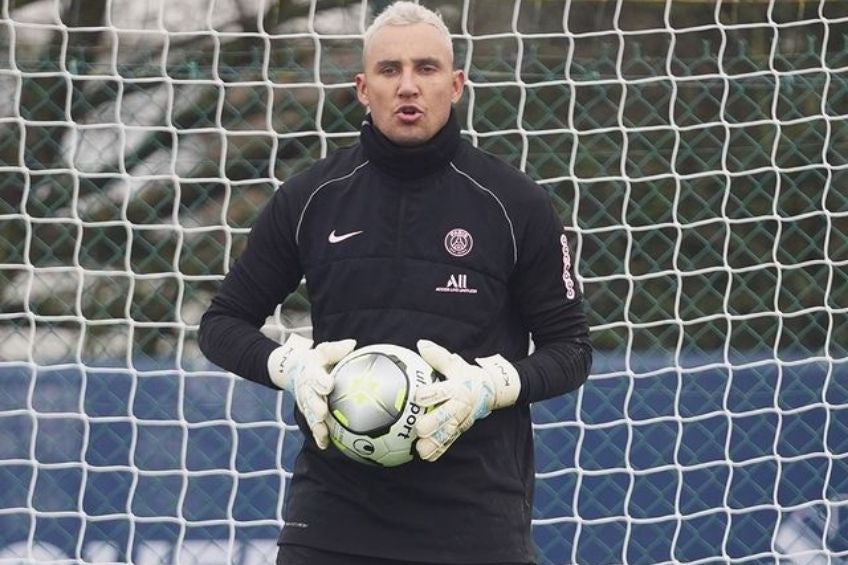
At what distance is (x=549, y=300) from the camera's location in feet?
11.1

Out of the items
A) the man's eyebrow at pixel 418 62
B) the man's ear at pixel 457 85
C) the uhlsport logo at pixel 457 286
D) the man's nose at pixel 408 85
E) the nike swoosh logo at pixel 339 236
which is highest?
the man's eyebrow at pixel 418 62

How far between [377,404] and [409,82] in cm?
66

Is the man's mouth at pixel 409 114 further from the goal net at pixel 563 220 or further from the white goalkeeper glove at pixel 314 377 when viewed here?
the goal net at pixel 563 220

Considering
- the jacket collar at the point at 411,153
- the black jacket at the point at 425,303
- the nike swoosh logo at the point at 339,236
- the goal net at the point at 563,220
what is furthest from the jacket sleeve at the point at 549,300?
the goal net at the point at 563,220

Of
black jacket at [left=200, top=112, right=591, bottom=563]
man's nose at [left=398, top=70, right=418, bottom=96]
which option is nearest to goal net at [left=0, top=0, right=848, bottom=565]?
black jacket at [left=200, top=112, right=591, bottom=563]

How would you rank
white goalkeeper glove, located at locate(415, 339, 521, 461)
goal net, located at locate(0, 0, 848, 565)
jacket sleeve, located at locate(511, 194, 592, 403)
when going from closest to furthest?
white goalkeeper glove, located at locate(415, 339, 521, 461) < jacket sleeve, located at locate(511, 194, 592, 403) < goal net, located at locate(0, 0, 848, 565)

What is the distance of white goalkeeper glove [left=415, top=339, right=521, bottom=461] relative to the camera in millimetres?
3158

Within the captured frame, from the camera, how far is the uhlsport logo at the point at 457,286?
3.32 meters

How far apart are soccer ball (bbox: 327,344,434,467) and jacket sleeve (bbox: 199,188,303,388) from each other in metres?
0.27

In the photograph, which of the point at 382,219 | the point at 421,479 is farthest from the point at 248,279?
the point at 421,479

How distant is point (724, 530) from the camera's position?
235 inches

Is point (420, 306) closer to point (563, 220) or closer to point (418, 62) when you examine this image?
point (418, 62)

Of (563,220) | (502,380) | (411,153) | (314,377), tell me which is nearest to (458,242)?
(411,153)

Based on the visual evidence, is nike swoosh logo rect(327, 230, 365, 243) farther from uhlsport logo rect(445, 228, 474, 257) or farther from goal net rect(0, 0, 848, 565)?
goal net rect(0, 0, 848, 565)
